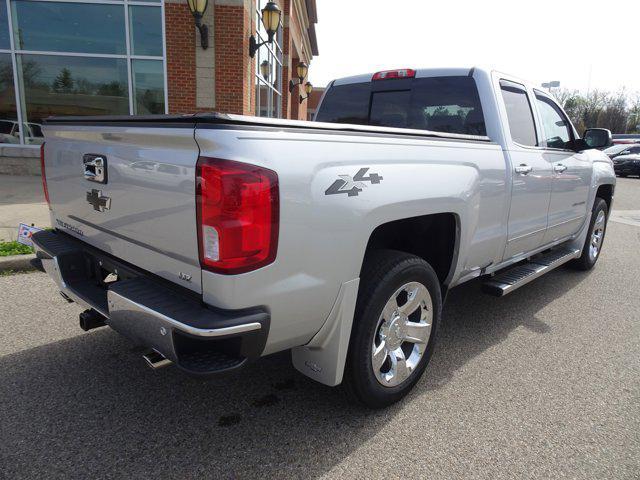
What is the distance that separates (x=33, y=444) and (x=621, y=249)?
313 inches

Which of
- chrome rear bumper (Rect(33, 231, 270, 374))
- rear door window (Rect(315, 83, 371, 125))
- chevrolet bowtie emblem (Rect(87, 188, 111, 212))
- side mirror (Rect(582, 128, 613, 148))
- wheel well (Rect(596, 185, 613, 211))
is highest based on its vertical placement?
rear door window (Rect(315, 83, 371, 125))

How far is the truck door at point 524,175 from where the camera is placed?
353 cm

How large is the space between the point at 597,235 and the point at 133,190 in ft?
18.9

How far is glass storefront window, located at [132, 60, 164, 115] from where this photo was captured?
1006 centimetres

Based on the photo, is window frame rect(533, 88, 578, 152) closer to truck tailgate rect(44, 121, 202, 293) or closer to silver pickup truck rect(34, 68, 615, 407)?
silver pickup truck rect(34, 68, 615, 407)

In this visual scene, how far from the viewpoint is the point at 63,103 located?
10.5 meters

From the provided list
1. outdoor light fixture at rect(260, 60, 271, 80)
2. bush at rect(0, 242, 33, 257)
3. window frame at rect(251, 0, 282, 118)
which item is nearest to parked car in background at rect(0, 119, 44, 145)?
window frame at rect(251, 0, 282, 118)

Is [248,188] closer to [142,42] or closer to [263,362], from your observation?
[263,362]

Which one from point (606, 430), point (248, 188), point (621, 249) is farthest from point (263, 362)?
point (621, 249)

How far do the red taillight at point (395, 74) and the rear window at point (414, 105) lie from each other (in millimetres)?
51

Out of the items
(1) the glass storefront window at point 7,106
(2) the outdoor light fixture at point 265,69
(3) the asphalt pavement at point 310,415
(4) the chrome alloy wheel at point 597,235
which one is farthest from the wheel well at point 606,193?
(1) the glass storefront window at point 7,106

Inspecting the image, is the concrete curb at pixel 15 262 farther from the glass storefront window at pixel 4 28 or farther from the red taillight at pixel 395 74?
the glass storefront window at pixel 4 28

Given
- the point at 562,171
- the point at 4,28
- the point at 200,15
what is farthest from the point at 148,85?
the point at 562,171

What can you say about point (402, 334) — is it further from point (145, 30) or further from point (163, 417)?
point (145, 30)
